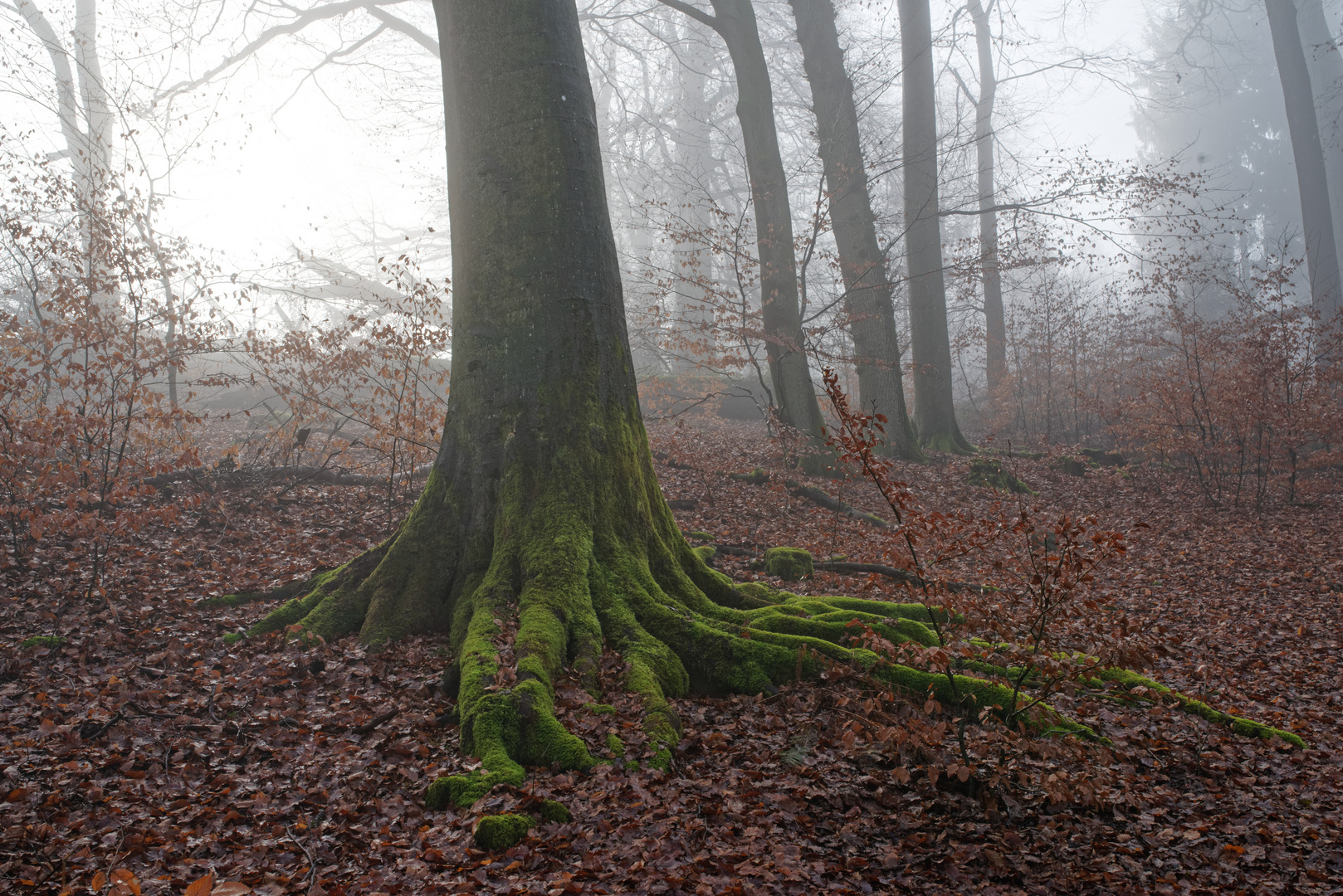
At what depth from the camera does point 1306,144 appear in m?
16.0

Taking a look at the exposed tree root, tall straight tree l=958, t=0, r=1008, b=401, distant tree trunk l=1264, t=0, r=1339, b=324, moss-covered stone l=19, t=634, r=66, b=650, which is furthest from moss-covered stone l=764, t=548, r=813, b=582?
distant tree trunk l=1264, t=0, r=1339, b=324

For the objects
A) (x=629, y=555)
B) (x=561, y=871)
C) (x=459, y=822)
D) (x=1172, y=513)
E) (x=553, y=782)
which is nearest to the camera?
(x=561, y=871)

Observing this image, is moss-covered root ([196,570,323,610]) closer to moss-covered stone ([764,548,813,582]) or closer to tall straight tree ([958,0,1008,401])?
moss-covered stone ([764,548,813,582])

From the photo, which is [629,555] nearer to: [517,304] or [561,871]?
[517,304]

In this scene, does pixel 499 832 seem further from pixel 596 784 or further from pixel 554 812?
pixel 596 784

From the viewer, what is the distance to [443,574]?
4.88m

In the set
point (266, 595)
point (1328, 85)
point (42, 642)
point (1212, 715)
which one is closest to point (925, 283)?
point (1212, 715)

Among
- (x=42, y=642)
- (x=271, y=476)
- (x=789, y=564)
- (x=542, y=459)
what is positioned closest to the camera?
(x=42, y=642)

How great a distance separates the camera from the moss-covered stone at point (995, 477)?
1122 centimetres

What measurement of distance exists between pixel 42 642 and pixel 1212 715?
22.6ft

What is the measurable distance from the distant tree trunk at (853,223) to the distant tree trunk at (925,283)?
121cm

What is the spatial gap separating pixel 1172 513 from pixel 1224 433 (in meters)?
1.66

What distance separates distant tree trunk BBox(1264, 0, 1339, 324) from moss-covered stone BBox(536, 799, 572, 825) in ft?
62.1

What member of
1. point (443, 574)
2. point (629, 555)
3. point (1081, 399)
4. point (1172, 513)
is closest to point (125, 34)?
point (443, 574)
